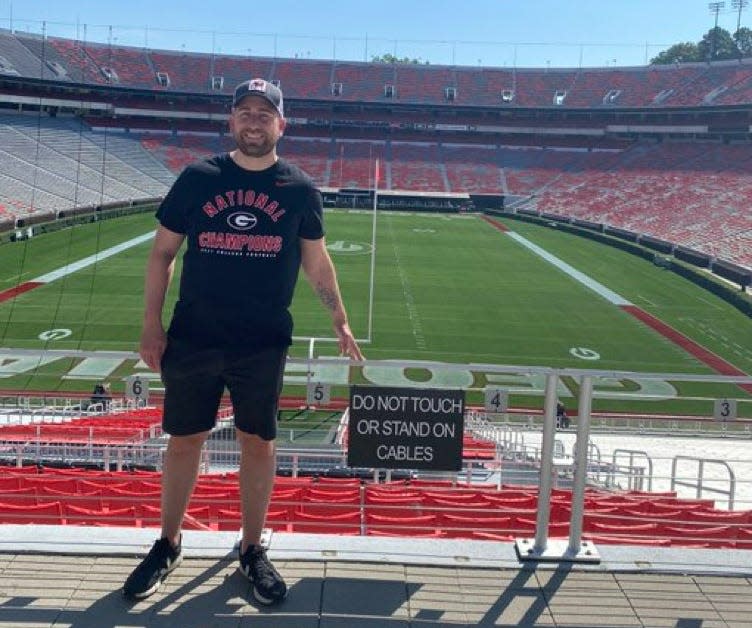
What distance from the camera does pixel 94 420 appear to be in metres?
9.30

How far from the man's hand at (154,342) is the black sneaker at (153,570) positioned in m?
0.60

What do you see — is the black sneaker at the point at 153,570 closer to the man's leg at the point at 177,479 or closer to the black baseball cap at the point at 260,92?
the man's leg at the point at 177,479

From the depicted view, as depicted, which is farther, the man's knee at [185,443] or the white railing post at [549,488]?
the white railing post at [549,488]

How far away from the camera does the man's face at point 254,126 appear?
2.47 metres

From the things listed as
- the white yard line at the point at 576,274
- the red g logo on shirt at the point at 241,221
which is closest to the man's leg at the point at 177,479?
the red g logo on shirt at the point at 241,221

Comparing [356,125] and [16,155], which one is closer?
[16,155]

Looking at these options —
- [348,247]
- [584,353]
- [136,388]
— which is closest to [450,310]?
[584,353]

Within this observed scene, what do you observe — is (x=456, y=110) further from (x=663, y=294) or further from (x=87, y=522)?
(x=87, y=522)

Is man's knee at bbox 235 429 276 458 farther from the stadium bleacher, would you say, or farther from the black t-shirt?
the stadium bleacher

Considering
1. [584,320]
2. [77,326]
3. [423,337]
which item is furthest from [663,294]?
[77,326]

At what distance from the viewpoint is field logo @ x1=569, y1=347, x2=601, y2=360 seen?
16712 mm

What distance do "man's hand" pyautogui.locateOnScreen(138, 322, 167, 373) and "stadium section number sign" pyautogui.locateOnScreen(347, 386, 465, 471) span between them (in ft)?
2.67

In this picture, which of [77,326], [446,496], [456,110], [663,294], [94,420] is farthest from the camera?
[456,110]

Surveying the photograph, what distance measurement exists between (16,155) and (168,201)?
38.4 meters
